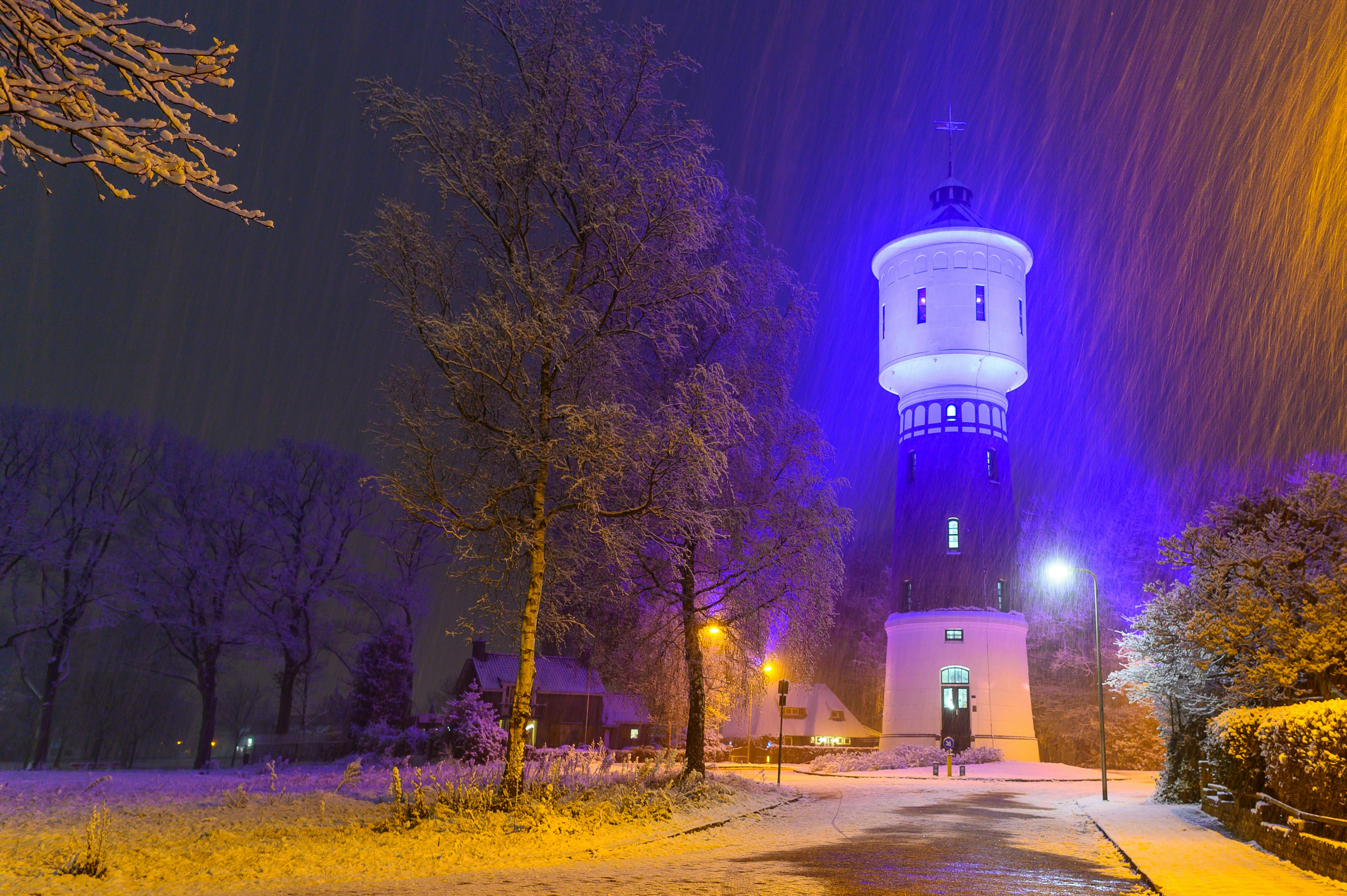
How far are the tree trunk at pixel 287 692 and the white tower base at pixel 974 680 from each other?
28798 mm

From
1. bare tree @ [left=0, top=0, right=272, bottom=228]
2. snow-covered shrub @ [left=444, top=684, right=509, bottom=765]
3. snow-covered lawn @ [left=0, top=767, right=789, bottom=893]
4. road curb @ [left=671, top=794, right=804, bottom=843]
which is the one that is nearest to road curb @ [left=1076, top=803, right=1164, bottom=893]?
road curb @ [left=671, top=794, right=804, bottom=843]

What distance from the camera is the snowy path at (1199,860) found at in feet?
35.8

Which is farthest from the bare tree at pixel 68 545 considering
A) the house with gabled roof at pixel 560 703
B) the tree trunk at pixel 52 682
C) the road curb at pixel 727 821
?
the road curb at pixel 727 821

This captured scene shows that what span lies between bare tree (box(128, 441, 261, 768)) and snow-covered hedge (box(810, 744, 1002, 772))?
26.4 m

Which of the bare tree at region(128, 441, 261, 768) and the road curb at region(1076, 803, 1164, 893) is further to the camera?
the bare tree at region(128, 441, 261, 768)

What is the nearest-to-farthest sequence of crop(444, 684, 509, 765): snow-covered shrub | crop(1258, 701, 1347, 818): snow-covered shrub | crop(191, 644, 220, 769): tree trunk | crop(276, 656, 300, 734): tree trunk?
1. crop(1258, 701, 1347, 818): snow-covered shrub
2. crop(444, 684, 509, 765): snow-covered shrub
3. crop(191, 644, 220, 769): tree trunk
4. crop(276, 656, 300, 734): tree trunk

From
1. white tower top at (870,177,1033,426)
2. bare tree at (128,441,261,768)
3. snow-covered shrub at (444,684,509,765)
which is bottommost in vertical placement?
snow-covered shrub at (444,684,509,765)

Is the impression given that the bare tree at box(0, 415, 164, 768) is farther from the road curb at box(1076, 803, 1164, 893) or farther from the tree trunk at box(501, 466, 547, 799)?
the road curb at box(1076, 803, 1164, 893)

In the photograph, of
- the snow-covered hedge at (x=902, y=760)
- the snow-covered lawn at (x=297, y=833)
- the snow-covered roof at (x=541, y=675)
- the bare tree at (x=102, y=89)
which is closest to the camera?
the bare tree at (x=102, y=89)

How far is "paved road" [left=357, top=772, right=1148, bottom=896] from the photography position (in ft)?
33.5

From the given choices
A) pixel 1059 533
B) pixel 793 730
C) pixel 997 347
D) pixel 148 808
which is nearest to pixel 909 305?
pixel 997 347

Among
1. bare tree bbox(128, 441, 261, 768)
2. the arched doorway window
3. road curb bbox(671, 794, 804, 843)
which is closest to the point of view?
road curb bbox(671, 794, 804, 843)

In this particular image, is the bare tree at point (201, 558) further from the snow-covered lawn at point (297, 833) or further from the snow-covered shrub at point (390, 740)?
the snow-covered lawn at point (297, 833)

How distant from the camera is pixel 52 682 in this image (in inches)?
1378
